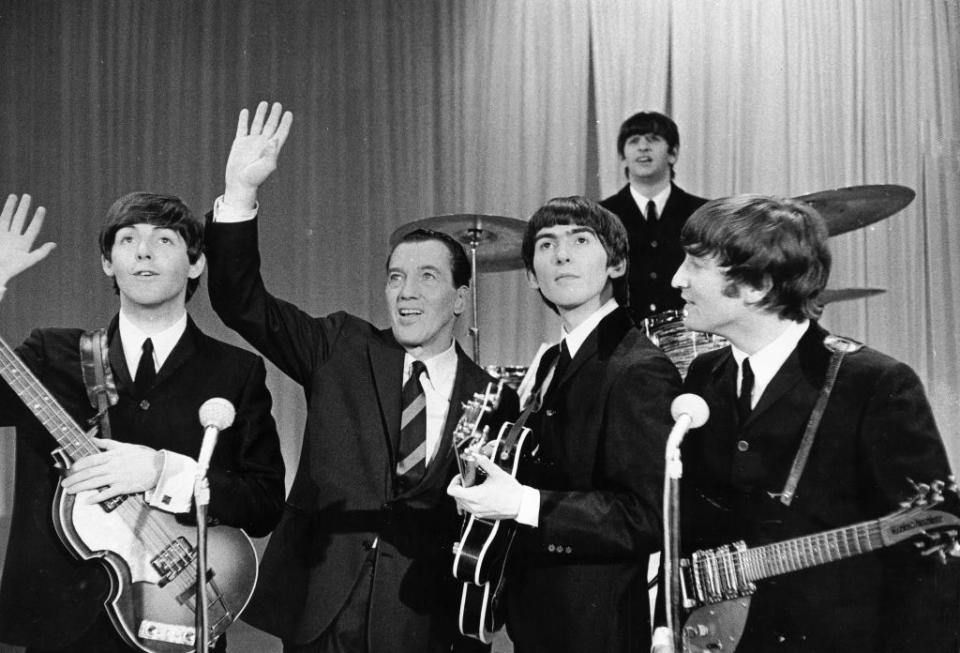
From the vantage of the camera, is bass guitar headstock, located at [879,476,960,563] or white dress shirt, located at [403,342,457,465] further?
white dress shirt, located at [403,342,457,465]

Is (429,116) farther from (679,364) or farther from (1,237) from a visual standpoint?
(1,237)

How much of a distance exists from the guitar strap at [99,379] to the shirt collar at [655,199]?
3260mm

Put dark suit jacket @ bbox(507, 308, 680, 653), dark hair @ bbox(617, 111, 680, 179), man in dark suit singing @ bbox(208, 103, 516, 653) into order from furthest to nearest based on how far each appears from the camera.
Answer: dark hair @ bbox(617, 111, 680, 179) < man in dark suit singing @ bbox(208, 103, 516, 653) < dark suit jacket @ bbox(507, 308, 680, 653)

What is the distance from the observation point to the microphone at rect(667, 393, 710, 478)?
2.17m

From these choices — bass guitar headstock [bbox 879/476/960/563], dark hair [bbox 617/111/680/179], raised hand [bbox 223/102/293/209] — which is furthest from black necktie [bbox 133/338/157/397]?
dark hair [bbox 617/111/680/179]

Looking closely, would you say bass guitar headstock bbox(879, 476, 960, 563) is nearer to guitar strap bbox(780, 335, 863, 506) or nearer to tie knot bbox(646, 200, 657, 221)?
guitar strap bbox(780, 335, 863, 506)

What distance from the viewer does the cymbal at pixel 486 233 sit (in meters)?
5.02

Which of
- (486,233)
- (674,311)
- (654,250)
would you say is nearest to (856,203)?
(674,311)

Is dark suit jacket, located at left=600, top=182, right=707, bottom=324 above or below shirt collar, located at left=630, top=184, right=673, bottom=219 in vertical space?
below

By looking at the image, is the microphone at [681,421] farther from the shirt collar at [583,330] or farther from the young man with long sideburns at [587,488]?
the shirt collar at [583,330]

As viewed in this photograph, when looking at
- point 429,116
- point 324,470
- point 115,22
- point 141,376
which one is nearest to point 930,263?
point 429,116

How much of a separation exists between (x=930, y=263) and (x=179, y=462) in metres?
5.02

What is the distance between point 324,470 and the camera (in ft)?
10.1

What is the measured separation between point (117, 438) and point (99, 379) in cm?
19
